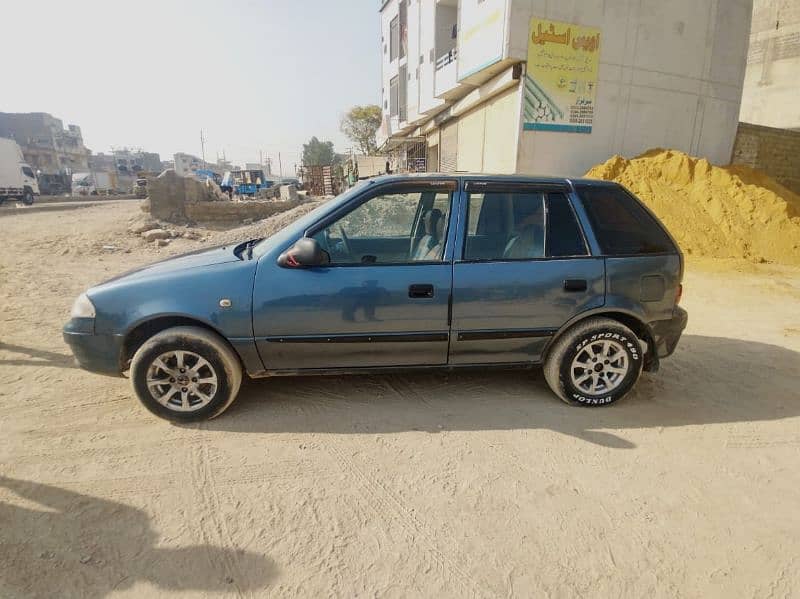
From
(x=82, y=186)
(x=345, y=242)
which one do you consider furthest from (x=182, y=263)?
(x=82, y=186)

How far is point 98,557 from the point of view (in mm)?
2027

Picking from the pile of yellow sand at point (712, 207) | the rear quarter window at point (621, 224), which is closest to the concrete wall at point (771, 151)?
the pile of yellow sand at point (712, 207)

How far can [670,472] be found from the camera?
2.67 metres

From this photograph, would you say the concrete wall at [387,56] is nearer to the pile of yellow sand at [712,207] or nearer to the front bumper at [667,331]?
the pile of yellow sand at [712,207]

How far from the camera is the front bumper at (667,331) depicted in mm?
3432

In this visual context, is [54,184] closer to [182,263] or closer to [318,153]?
[318,153]

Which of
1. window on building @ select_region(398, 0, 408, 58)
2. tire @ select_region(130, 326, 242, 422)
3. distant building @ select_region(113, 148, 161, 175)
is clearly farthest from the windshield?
distant building @ select_region(113, 148, 161, 175)

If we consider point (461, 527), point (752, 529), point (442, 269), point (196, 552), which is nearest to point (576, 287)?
point (442, 269)

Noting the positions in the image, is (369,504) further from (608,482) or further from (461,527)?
(608,482)

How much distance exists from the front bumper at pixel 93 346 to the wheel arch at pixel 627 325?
3.15 meters

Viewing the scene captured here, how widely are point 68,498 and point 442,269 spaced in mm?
2621

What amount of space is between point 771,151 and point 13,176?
37.3 meters

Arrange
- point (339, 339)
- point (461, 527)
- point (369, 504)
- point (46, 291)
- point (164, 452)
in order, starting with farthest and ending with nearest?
point (46, 291) < point (339, 339) < point (164, 452) < point (369, 504) < point (461, 527)

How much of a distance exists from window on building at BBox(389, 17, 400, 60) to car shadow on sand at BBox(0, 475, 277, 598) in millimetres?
32419
